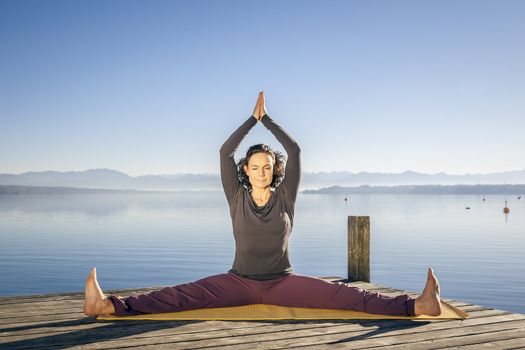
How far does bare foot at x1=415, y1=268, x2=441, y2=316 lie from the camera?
524 centimetres

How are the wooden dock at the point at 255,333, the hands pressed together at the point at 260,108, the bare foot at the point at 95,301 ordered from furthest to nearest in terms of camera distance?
the hands pressed together at the point at 260,108, the bare foot at the point at 95,301, the wooden dock at the point at 255,333

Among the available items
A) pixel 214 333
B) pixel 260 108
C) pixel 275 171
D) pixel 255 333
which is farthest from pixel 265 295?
pixel 260 108

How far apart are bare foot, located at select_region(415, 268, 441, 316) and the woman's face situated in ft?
6.19

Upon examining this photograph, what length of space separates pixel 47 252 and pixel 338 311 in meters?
24.9

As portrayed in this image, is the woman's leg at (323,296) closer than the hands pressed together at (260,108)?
Yes

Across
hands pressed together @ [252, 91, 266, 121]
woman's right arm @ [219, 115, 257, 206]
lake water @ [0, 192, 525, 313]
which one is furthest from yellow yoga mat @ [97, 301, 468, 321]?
lake water @ [0, 192, 525, 313]

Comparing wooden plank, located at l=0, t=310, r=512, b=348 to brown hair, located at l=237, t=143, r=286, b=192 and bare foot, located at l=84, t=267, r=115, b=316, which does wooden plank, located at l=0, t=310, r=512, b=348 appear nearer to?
bare foot, located at l=84, t=267, r=115, b=316

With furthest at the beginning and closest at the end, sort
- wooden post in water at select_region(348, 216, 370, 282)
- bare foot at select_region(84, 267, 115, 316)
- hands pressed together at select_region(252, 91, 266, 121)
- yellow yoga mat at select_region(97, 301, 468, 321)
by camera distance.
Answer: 1. wooden post in water at select_region(348, 216, 370, 282)
2. hands pressed together at select_region(252, 91, 266, 121)
3. yellow yoga mat at select_region(97, 301, 468, 321)
4. bare foot at select_region(84, 267, 115, 316)

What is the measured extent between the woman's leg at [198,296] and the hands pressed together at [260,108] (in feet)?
5.75

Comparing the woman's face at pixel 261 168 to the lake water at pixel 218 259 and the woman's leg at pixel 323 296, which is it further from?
the lake water at pixel 218 259

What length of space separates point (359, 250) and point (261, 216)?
3.52m

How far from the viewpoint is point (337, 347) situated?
174 inches

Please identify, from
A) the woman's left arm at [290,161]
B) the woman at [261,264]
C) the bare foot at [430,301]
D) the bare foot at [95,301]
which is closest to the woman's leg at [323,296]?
the woman at [261,264]

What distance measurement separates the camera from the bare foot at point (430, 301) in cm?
524
